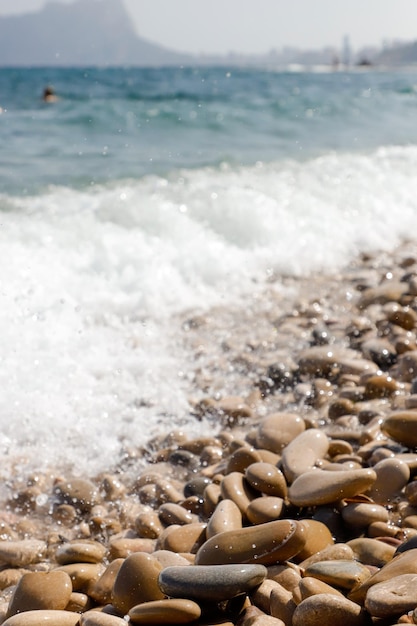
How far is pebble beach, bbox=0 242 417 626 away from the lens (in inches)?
69.9

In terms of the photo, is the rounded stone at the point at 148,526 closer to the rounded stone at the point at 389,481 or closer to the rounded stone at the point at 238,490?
the rounded stone at the point at 238,490

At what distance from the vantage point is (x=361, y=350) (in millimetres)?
3865

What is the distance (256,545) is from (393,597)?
1.54ft

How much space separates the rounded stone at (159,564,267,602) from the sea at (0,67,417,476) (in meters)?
1.08

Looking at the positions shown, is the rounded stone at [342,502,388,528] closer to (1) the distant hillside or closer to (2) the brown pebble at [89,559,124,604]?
(2) the brown pebble at [89,559,124,604]

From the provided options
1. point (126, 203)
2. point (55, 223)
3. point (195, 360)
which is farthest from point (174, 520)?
point (126, 203)

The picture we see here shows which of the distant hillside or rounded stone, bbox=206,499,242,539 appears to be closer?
rounded stone, bbox=206,499,242,539

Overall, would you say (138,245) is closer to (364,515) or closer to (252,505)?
(252,505)

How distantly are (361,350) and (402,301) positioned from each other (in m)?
0.82

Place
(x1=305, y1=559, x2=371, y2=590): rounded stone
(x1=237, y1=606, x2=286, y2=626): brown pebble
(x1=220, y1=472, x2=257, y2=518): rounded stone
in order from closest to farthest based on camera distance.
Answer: (x1=237, y1=606, x2=286, y2=626): brown pebble
(x1=305, y1=559, x2=371, y2=590): rounded stone
(x1=220, y1=472, x2=257, y2=518): rounded stone

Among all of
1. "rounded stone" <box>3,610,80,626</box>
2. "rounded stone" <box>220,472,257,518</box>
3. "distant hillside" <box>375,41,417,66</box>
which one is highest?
"distant hillside" <box>375,41,417,66</box>

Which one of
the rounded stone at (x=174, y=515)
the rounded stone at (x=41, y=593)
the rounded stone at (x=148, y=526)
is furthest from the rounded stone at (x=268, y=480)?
the rounded stone at (x=41, y=593)

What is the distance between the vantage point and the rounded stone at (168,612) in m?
1.71

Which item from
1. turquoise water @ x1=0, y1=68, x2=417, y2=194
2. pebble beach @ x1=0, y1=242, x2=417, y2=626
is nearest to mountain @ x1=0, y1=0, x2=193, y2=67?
turquoise water @ x1=0, y1=68, x2=417, y2=194
